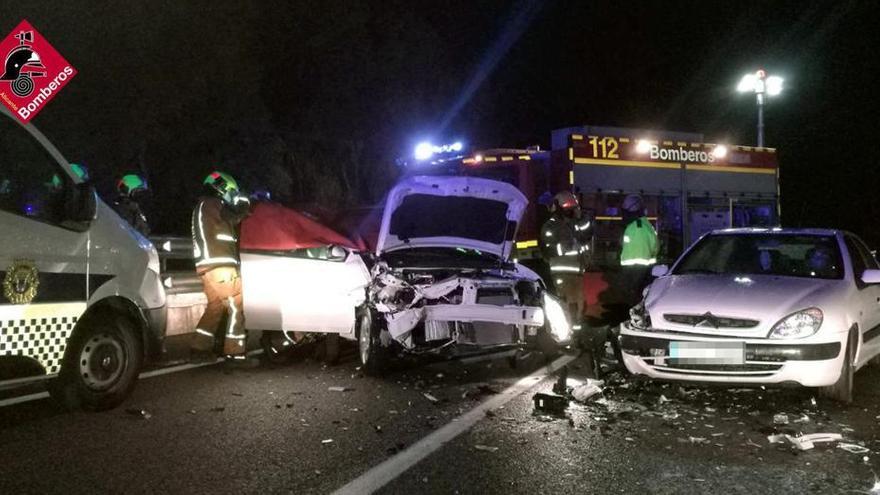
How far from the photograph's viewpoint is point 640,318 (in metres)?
6.37

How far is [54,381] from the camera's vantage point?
210 inches

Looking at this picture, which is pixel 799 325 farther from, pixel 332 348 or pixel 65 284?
pixel 65 284

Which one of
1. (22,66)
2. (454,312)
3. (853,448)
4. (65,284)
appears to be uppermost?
(22,66)

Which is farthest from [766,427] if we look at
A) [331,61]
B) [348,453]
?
[331,61]

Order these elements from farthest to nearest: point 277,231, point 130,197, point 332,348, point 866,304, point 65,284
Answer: point 130,197
point 332,348
point 277,231
point 866,304
point 65,284

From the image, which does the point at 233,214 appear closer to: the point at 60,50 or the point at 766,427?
the point at 766,427

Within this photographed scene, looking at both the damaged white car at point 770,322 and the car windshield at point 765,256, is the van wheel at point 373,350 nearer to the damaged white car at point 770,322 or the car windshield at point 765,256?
the damaged white car at point 770,322

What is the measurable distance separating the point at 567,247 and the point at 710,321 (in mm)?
3746

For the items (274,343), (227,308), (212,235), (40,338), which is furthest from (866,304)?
(40,338)

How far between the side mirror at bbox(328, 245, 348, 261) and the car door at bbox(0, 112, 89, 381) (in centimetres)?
253

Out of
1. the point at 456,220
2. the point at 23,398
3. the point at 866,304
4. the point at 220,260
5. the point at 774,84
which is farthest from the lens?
the point at 774,84

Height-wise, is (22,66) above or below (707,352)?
above

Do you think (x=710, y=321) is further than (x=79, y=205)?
Yes

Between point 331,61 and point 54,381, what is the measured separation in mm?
21400
